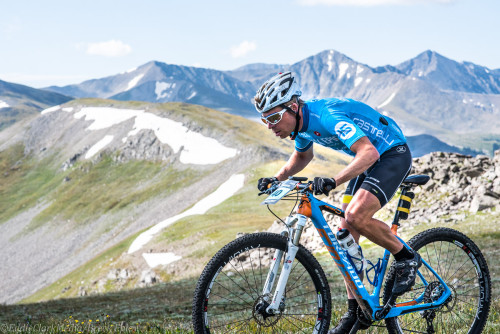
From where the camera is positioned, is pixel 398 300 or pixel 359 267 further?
pixel 398 300

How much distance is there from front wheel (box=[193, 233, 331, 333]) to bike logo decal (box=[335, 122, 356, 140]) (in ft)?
5.24

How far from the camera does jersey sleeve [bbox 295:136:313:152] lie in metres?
7.30

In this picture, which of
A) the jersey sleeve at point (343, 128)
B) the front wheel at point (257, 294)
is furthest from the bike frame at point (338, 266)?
the jersey sleeve at point (343, 128)

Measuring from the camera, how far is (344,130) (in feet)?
20.2

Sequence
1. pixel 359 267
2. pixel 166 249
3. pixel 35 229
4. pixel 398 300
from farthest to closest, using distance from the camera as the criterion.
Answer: pixel 35 229 → pixel 166 249 → pixel 398 300 → pixel 359 267

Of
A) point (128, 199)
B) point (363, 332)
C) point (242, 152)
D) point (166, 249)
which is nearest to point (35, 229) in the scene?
point (128, 199)

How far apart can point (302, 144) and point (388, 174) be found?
1.47 meters

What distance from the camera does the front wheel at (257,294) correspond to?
215 inches

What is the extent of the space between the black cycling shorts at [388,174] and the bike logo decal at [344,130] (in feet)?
2.61

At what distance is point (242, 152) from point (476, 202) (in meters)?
73.1

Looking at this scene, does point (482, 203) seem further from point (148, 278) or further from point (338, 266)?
point (148, 278)

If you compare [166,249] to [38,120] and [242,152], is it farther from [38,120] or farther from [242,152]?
[38,120]

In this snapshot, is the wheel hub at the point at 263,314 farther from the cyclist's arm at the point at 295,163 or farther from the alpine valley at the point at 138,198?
the alpine valley at the point at 138,198

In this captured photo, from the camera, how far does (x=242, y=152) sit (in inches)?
3871
